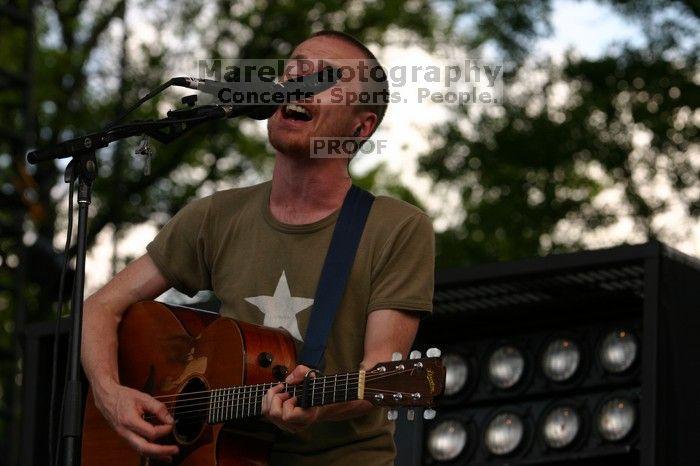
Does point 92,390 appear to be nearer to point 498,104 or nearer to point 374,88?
point 374,88

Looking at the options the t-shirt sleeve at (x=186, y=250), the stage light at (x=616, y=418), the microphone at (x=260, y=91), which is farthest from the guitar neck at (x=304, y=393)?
the stage light at (x=616, y=418)

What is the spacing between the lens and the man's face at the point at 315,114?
4.36m

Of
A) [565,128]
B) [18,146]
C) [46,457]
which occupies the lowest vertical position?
[46,457]

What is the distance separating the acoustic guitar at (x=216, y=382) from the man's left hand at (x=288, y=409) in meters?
0.02

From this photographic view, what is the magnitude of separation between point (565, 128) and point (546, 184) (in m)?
0.64

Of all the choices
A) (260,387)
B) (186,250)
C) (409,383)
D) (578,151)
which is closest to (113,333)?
(186,250)

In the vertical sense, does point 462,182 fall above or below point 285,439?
above

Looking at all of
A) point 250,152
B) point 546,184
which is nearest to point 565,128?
point 546,184

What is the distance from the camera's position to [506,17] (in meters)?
15.0

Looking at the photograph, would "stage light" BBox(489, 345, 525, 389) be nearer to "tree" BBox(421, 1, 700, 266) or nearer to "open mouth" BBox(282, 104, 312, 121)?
"open mouth" BBox(282, 104, 312, 121)

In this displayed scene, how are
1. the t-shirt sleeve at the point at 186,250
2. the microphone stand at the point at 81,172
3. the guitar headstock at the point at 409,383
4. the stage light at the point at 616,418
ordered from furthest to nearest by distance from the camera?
the stage light at the point at 616,418, the t-shirt sleeve at the point at 186,250, the microphone stand at the point at 81,172, the guitar headstock at the point at 409,383

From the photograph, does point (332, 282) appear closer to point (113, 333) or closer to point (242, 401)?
point (242, 401)

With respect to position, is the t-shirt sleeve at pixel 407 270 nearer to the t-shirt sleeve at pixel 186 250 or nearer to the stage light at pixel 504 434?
the t-shirt sleeve at pixel 186 250

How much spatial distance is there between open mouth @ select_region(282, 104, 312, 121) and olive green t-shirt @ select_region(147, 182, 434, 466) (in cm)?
32
